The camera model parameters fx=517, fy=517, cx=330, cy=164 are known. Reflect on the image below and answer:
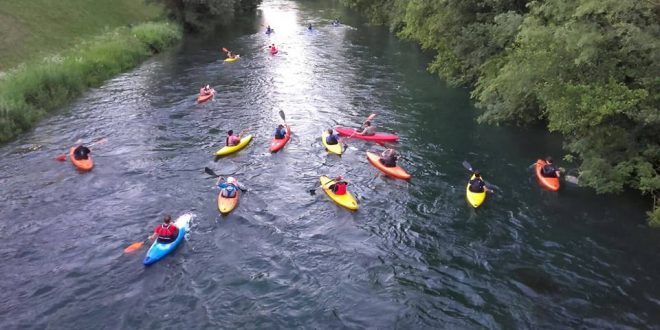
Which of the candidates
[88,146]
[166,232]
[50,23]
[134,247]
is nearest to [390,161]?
[166,232]

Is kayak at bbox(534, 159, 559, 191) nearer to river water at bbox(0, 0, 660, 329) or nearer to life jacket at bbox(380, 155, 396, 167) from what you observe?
river water at bbox(0, 0, 660, 329)

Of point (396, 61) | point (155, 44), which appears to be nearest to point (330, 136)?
point (396, 61)

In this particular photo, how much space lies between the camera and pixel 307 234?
15.7m

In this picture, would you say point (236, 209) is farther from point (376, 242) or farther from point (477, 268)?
point (477, 268)

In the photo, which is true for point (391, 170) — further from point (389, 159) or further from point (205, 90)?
point (205, 90)

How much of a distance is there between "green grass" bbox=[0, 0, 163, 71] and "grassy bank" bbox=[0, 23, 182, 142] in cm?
135

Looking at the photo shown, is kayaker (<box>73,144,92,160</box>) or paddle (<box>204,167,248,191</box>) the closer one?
paddle (<box>204,167,248,191</box>)

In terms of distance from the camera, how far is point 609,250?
1463 cm

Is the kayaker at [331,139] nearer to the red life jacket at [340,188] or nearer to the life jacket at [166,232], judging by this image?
the red life jacket at [340,188]

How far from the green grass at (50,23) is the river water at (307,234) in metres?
6.98

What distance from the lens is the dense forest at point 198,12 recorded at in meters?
44.5

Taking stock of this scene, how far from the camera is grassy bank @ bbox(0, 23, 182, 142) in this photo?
76.2 feet

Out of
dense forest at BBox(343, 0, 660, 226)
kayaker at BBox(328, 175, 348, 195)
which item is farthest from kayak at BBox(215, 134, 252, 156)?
dense forest at BBox(343, 0, 660, 226)

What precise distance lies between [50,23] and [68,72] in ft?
33.8
